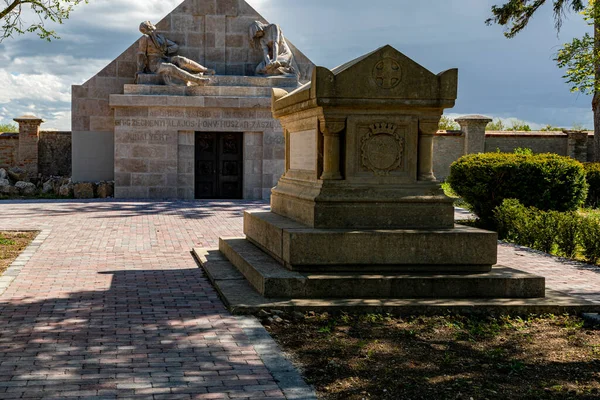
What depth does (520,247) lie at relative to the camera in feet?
36.8

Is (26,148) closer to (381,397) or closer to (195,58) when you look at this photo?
(195,58)

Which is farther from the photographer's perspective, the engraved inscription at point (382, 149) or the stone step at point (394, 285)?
the engraved inscription at point (382, 149)

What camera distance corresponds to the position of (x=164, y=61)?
70.6 feet

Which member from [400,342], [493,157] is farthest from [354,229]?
[493,157]

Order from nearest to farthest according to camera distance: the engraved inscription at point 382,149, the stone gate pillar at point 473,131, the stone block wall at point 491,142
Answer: the engraved inscription at point 382,149
the stone gate pillar at point 473,131
the stone block wall at point 491,142

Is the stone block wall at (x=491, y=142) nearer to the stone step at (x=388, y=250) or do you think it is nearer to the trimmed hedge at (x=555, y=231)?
the trimmed hedge at (x=555, y=231)

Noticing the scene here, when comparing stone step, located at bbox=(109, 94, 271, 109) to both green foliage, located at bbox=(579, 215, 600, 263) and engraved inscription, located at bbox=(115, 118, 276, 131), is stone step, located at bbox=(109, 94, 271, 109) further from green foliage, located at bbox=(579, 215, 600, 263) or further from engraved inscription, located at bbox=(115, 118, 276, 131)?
green foliage, located at bbox=(579, 215, 600, 263)

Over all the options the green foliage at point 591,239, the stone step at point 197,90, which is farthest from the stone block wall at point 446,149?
the green foliage at point 591,239

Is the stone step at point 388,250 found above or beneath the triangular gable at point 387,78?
beneath

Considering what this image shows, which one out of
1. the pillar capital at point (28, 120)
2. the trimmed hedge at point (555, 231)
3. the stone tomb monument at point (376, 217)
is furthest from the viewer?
the pillar capital at point (28, 120)

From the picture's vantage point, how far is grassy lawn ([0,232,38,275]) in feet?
30.3

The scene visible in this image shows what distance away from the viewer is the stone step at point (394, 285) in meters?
6.48

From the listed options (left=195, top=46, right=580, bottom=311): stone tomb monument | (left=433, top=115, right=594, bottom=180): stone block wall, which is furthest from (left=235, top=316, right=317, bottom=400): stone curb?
(left=433, top=115, right=594, bottom=180): stone block wall

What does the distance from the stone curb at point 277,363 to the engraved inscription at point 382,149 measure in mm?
2132
